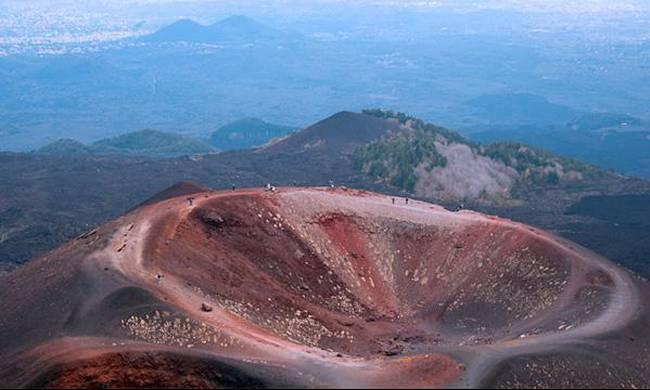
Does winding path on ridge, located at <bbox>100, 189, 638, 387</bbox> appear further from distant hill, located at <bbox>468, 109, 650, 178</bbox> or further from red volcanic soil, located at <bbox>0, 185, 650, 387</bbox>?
distant hill, located at <bbox>468, 109, 650, 178</bbox>

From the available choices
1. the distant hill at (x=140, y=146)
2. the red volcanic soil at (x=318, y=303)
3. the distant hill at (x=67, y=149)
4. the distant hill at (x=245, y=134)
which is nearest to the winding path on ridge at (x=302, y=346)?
the red volcanic soil at (x=318, y=303)

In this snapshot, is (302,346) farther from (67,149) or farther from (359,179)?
(67,149)

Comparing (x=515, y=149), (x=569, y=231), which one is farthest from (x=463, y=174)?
(x=569, y=231)

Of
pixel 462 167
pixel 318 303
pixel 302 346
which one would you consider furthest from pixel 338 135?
pixel 302 346

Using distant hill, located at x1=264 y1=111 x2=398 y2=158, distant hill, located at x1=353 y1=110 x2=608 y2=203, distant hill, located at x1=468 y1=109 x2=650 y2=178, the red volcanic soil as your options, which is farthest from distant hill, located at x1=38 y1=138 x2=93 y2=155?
the red volcanic soil

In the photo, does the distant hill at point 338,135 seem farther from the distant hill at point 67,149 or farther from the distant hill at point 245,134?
the distant hill at point 245,134

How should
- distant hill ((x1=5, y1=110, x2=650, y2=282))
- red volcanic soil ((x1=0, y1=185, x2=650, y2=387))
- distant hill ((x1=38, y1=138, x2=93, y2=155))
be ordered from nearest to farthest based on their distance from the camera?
red volcanic soil ((x1=0, y1=185, x2=650, y2=387))
distant hill ((x1=5, y1=110, x2=650, y2=282))
distant hill ((x1=38, y1=138, x2=93, y2=155))
